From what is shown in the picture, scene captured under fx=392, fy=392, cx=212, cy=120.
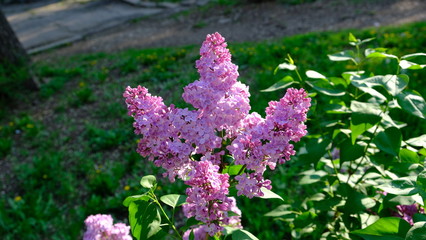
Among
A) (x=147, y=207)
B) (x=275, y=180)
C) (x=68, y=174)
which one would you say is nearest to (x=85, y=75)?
(x=68, y=174)

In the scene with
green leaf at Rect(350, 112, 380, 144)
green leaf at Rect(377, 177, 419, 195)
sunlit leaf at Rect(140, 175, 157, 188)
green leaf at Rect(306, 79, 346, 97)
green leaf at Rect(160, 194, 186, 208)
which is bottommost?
green leaf at Rect(160, 194, 186, 208)

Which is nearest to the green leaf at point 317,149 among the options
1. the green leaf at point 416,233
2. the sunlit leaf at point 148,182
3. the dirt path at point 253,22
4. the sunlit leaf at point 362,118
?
the sunlit leaf at point 362,118

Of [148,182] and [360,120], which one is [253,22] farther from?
[148,182]

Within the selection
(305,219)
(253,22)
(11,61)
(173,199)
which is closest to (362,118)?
(305,219)

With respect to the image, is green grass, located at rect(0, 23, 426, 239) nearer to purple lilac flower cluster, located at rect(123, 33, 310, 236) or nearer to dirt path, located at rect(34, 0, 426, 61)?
purple lilac flower cluster, located at rect(123, 33, 310, 236)

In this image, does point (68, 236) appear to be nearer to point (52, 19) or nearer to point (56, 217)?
point (56, 217)

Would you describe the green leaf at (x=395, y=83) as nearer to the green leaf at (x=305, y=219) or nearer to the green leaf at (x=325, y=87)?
the green leaf at (x=325, y=87)

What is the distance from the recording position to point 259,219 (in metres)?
2.62

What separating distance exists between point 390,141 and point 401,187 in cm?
25

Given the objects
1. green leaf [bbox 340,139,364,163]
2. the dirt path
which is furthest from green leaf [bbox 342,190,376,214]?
the dirt path

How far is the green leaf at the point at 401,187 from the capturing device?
1.12 meters

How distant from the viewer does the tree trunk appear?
4.71 meters

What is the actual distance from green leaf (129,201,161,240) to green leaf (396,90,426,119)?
84cm

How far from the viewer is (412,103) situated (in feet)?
A: 4.12
